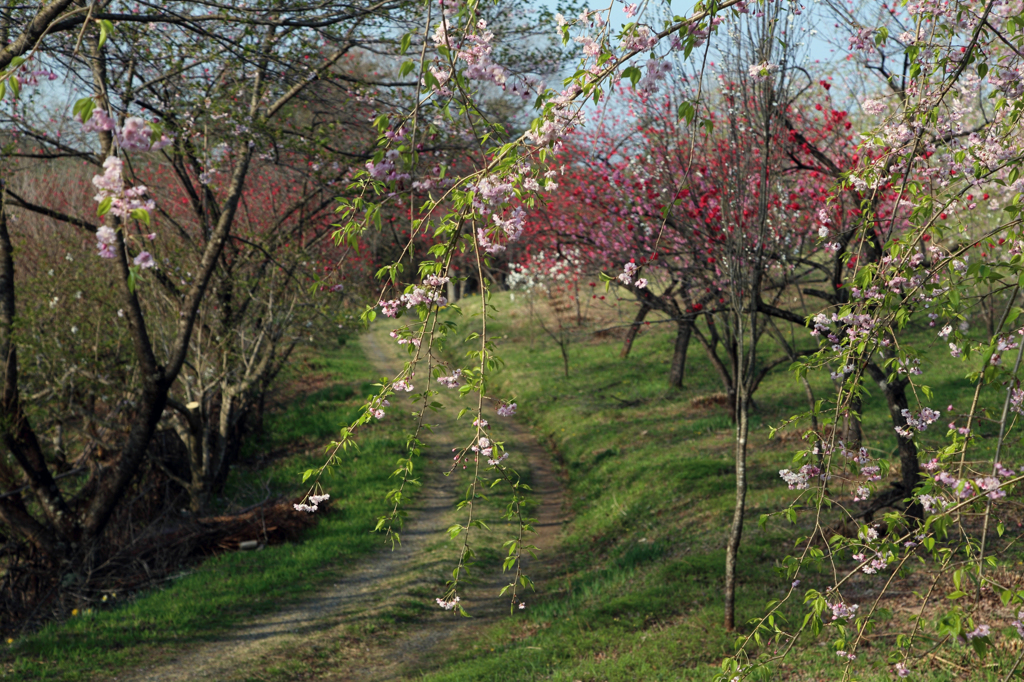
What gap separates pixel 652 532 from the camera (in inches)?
344

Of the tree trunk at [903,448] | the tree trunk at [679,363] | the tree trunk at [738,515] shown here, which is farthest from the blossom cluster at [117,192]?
the tree trunk at [679,363]

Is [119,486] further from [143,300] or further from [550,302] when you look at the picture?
[550,302]

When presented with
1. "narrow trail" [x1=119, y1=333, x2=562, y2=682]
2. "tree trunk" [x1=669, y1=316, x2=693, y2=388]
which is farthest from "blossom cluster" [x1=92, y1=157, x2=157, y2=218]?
"tree trunk" [x1=669, y1=316, x2=693, y2=388]

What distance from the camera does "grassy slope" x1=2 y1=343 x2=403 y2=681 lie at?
6379 mm

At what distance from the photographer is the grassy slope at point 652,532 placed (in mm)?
6023

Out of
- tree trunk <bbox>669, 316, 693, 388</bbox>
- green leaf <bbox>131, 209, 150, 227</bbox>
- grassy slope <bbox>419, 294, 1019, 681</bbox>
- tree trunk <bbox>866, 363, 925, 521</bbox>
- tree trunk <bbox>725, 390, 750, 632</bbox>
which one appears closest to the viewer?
green leaf <bbox>131, 209, 150, 227</bbox>

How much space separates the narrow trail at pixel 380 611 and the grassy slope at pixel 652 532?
418 mm

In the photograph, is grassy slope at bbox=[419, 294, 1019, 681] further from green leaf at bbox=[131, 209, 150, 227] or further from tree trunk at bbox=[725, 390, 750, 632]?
green leaf at bbox=[131, 209, 150, 227]

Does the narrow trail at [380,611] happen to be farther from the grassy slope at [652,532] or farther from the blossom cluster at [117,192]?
the blossom cluster at [117,192]

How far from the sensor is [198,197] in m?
10.8

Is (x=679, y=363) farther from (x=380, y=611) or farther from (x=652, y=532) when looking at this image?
(x=380, y=611)

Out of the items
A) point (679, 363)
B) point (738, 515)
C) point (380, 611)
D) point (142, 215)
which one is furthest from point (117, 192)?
point (679, 363)

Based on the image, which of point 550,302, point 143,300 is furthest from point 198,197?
point 550,302

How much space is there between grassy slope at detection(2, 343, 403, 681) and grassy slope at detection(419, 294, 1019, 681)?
100 inches
